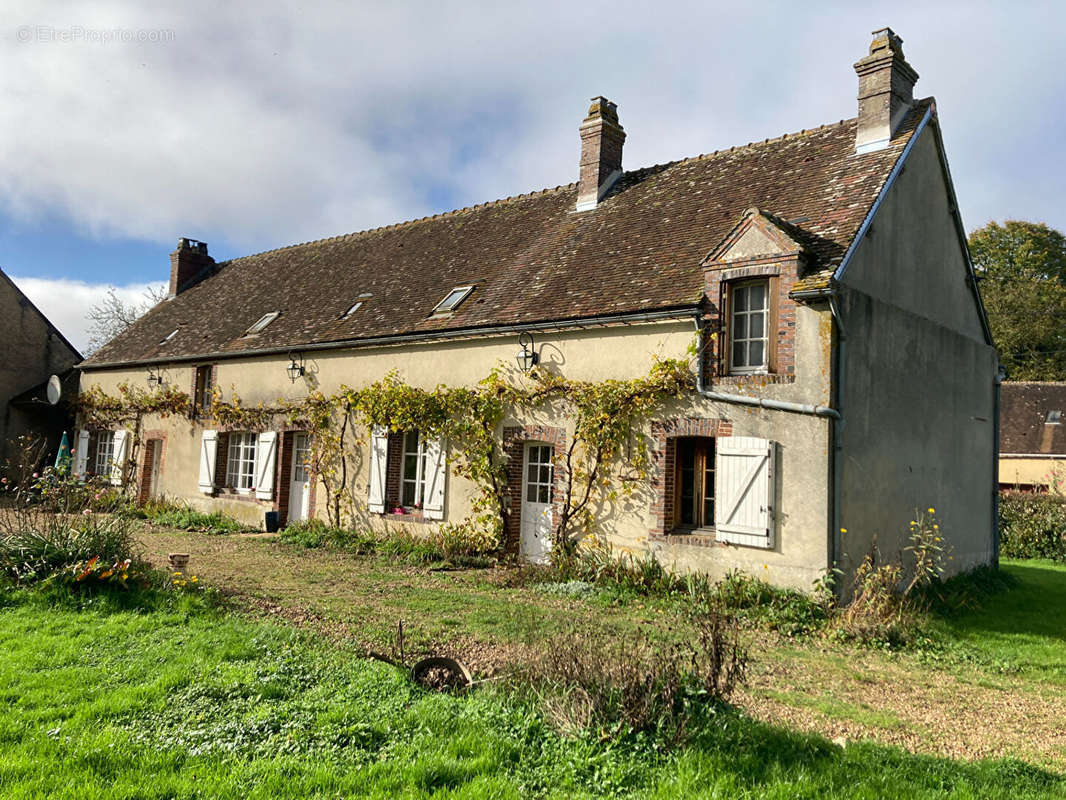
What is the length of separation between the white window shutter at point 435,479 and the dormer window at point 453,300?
2416 mm

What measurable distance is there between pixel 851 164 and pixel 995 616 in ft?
20.9

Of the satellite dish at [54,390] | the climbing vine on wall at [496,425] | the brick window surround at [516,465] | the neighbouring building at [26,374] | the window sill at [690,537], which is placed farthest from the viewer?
the neighbouring building at [26,374]

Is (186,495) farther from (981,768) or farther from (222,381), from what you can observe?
(981,768)

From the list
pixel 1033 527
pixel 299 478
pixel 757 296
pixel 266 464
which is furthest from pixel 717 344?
pixel 1033 527

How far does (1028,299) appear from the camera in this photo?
29656mm

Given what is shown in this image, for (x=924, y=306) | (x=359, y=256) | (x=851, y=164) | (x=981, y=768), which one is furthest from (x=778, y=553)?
(x=359, y=256)

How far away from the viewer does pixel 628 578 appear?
9469mm

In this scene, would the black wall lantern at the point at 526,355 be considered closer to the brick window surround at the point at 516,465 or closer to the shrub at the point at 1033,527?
the brick window surround at the point at 516,465

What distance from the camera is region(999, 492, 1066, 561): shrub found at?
1600 centimetres

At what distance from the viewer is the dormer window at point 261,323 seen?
16.5m

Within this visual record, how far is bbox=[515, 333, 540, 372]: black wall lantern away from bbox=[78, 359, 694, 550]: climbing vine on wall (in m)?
0.14

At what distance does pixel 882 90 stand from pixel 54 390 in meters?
20.6

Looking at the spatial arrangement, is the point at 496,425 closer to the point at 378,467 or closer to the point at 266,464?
the point at 378,467

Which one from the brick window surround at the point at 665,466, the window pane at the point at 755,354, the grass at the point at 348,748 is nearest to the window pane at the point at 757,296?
the window pane at the point at 755,354
